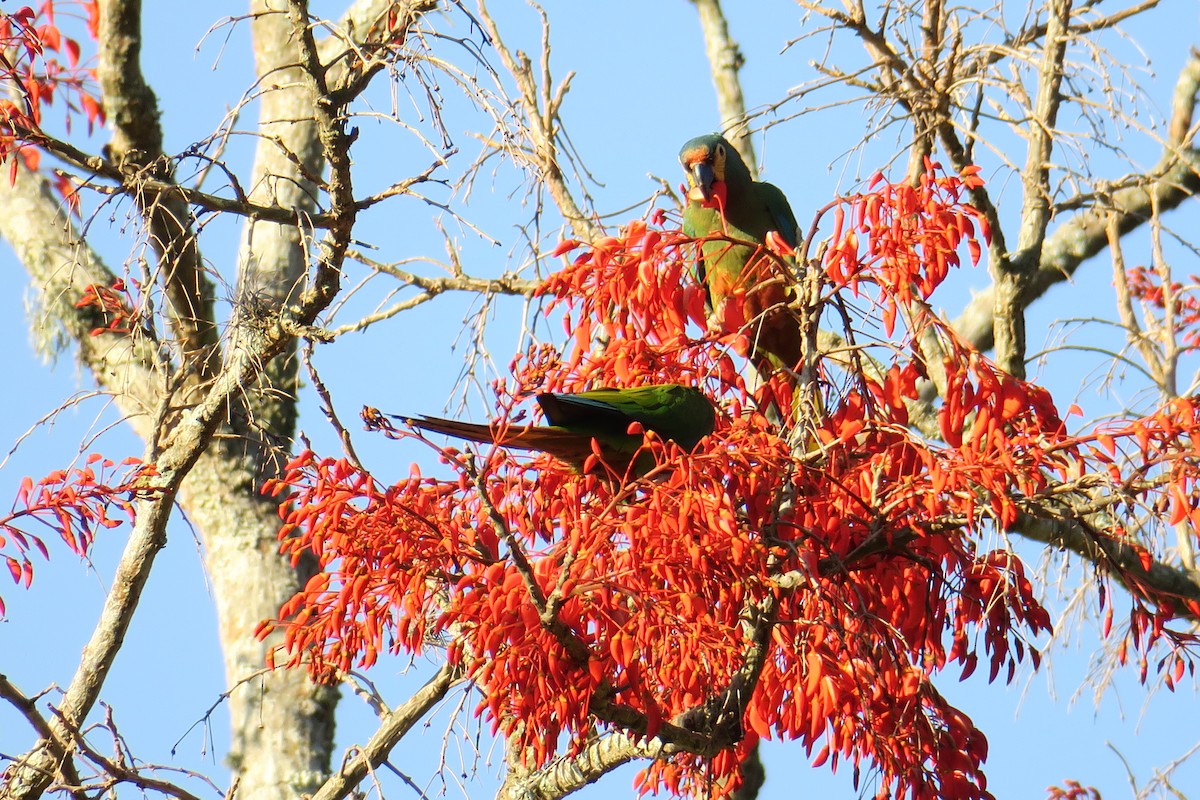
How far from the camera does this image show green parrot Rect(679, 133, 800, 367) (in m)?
3.22

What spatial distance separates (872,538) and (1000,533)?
21 cm

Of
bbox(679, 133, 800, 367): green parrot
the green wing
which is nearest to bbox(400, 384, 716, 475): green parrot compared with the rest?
the green wing

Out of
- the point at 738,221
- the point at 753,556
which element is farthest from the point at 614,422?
the point at 738,221

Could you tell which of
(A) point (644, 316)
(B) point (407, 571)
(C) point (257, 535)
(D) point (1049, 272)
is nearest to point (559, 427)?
(A) point (644, 316)

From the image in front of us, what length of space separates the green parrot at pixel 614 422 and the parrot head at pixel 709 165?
108cm

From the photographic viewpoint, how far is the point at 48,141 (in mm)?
2455

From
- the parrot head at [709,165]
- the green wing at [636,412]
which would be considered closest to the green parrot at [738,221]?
the parrot head at [709,165]

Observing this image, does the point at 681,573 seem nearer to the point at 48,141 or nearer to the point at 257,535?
the point at 48,141

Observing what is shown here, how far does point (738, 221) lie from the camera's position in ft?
12.9

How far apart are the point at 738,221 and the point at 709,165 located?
283 mm

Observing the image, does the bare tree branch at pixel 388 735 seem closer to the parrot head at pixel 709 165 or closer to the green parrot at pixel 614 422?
the green parrot at pixel 614 422

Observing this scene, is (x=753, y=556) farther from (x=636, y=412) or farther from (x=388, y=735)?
(x=388, y=735)

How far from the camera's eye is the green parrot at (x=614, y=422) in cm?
243

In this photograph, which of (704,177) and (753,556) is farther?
(704,177)
